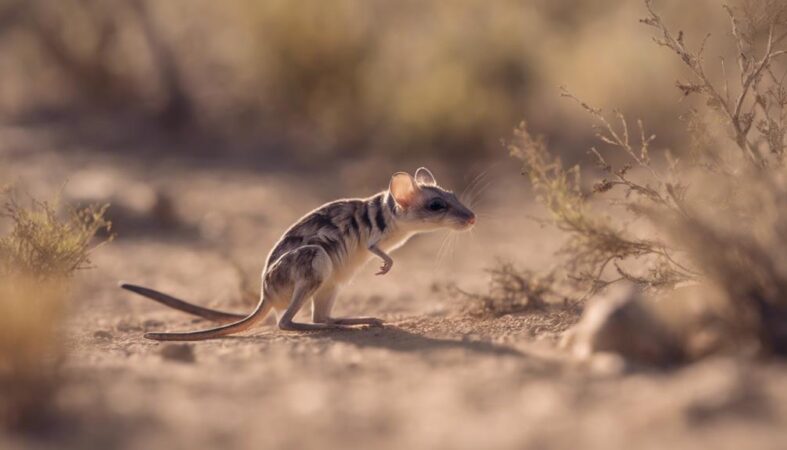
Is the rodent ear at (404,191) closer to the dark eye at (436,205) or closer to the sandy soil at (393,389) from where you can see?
the dark eye at (436,205)

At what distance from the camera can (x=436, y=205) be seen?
7086 mm

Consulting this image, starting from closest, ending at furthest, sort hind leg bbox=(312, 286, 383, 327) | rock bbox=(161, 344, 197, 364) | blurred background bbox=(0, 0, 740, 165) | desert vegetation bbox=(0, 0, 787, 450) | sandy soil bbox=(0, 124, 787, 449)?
sandy soil bbox=(0, 124, 787, 449), desert vegetation bbox=(0, 0, 787, 450), rock bbox=(161, 344, 197, 364), hind leg bbox=(312, 286, 383, 327), blurred background bbox=(0, 0, 740, 165)

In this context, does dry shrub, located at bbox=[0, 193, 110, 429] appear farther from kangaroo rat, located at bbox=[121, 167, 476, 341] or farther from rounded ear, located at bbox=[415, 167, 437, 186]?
rounded ear, located at bbox=[415, 167, 437, 186]

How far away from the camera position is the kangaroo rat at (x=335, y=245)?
6.72m

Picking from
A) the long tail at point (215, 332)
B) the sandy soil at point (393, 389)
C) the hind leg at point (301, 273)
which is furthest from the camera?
the hind leg at point (301, 273)

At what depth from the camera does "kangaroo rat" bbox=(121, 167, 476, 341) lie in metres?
6.72

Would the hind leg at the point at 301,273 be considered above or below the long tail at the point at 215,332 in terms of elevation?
above

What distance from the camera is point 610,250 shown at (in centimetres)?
696

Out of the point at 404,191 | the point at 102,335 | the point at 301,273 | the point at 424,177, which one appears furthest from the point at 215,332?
the point at 424,177

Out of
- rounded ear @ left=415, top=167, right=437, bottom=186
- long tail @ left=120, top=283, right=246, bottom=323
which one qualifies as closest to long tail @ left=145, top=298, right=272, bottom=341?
long tail @ left=120, top=283, right=246, bottom=323

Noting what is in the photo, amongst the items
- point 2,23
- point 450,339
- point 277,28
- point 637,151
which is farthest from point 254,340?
point 2,23

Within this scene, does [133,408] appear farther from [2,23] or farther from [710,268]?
[2,23]

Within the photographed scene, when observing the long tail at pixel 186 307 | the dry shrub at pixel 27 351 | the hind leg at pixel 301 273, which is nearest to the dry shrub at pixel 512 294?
the hind leg at pixel 301 273

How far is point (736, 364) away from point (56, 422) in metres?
2.89
